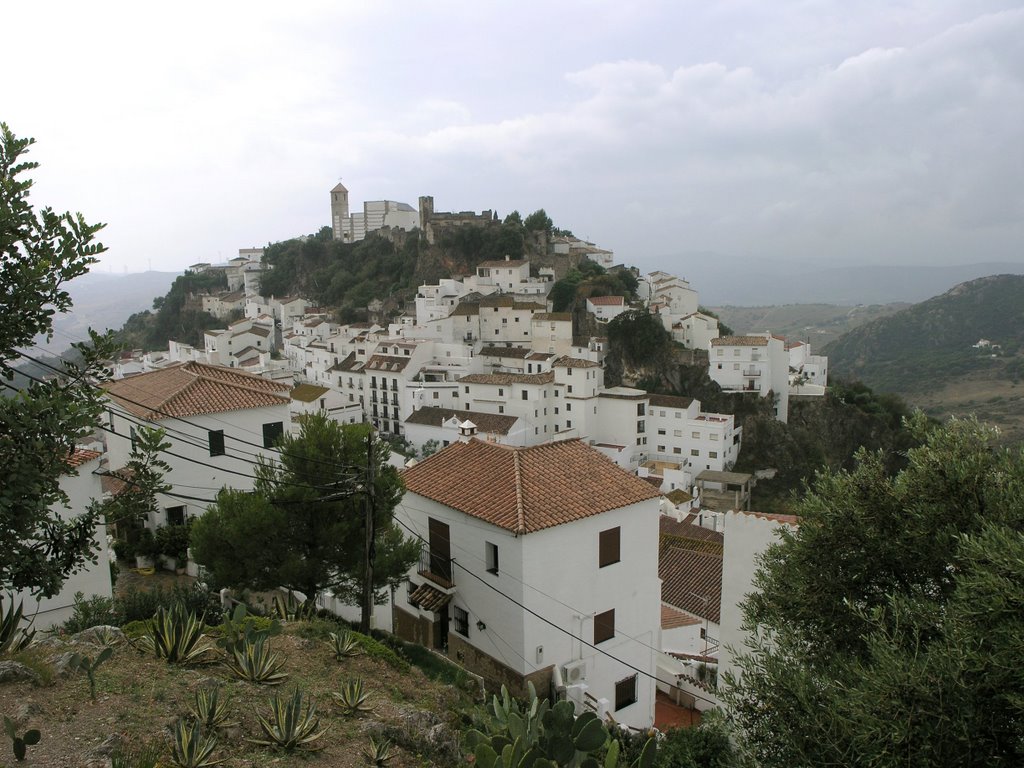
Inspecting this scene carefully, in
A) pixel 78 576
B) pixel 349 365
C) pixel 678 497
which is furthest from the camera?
pixel 349 365

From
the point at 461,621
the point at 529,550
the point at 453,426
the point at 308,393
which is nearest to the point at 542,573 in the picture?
the point at 529,550

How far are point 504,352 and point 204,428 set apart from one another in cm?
4038

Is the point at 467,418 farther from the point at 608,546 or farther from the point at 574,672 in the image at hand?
the point at 574,672

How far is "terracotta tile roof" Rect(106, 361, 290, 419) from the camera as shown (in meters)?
17.2

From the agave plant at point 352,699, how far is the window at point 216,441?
11103mm

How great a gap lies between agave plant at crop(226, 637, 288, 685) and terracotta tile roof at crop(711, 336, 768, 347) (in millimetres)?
49322

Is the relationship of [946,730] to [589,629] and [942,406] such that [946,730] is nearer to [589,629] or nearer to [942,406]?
[589,629]

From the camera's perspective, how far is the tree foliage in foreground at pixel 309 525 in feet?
38.8

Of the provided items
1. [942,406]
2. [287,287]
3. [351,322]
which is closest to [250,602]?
[351,322]

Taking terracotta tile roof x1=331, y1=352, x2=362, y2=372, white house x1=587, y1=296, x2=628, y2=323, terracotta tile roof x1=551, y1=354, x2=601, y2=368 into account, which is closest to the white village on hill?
terracotta tile roof x1=551, y1=354, x2=601, y2=368

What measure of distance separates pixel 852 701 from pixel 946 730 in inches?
25.8

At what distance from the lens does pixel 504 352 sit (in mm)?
56719

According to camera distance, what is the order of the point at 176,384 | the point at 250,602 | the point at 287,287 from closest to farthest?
1. the point at 250,602
2. the point at 176,384
3. the point at 287,287

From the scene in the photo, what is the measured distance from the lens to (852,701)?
5594 mm
